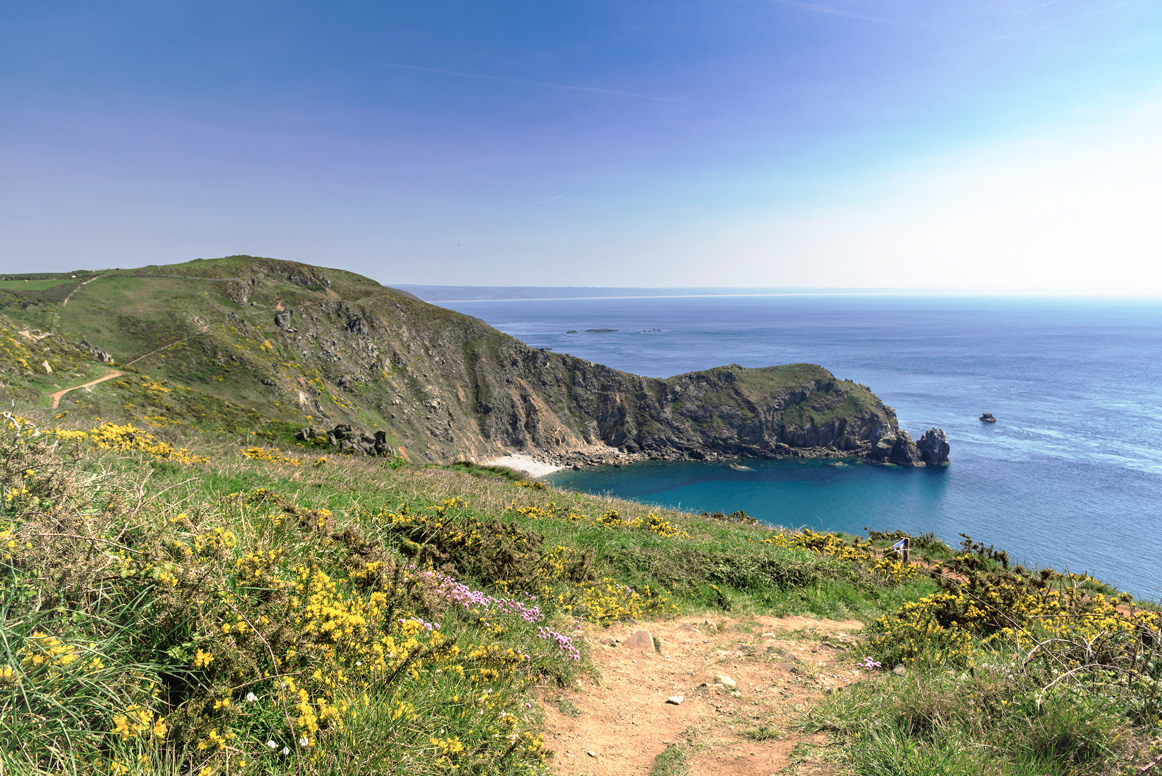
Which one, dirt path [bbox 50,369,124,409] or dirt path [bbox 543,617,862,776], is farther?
dirt path [bbox 50,369,124,409]

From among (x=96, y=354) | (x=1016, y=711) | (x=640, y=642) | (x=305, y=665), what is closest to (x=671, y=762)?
(x=1016, y=711)

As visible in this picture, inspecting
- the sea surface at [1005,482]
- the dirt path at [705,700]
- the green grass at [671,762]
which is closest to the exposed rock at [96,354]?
the sea surface at [1005,482]

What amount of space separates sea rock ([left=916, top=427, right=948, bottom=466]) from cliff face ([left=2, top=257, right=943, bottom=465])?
1.91 metres

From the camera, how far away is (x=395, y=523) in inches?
317

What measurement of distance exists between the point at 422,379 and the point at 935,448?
84766 mm

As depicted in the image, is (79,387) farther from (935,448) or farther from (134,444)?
(935,448)

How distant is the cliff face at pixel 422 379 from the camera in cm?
5256

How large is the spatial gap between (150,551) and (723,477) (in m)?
92.5

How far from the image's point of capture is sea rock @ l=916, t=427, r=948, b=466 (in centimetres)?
8750

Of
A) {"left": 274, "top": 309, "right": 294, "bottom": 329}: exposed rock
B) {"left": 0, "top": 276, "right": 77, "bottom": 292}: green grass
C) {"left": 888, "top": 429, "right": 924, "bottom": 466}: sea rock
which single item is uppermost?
{"left": 0, "top": 276, "right": 77, "bottom": 292}: green grass

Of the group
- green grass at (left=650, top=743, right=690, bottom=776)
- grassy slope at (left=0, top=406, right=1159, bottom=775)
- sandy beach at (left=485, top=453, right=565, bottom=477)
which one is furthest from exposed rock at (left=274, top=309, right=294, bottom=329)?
green grass at (left=650, top=743, right=690, bottom=776)

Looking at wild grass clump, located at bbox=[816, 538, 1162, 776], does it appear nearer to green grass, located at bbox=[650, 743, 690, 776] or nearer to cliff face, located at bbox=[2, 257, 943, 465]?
green grass, located at bbox=[650, 743, 690, 776]

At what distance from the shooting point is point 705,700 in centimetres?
Result: 590

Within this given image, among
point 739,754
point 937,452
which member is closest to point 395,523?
point 739,754
